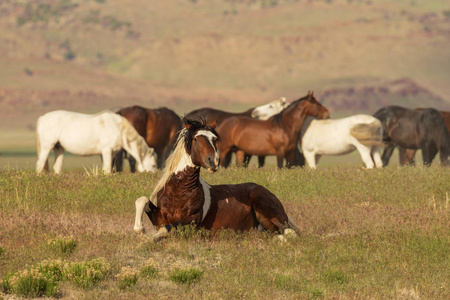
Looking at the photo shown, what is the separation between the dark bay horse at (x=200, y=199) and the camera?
379 inches

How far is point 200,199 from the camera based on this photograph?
9.91m

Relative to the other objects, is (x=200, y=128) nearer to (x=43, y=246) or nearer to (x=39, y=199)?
(x=43, y=246)

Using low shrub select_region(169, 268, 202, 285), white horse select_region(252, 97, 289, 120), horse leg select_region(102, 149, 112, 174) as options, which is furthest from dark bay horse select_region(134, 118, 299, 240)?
white horse select_region(252, 97, 289, 120)

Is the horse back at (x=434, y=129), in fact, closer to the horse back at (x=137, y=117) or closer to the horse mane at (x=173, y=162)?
the horse back at (x=137, y=117)

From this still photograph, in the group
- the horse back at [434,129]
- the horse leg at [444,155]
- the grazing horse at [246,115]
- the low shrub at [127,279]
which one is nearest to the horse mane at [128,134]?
the grazing horse at [246,115]

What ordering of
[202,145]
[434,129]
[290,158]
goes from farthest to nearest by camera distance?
1. [434,129]
2. [290,158]
3. [202,145]

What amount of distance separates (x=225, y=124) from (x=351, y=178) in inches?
242

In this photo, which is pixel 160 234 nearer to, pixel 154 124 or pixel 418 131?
pixel 154 124

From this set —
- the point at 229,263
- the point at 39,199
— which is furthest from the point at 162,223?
the point at 39,199

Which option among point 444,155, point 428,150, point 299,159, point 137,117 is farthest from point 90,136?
point 444,155

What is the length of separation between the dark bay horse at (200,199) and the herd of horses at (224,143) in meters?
0.01

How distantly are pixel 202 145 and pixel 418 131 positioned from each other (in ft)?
55.1

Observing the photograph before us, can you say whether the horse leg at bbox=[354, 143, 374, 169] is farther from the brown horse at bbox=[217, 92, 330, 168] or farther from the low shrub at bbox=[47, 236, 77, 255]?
the low shrub at bbox=[47, 236, 77, 255]

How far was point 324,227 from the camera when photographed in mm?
11945
